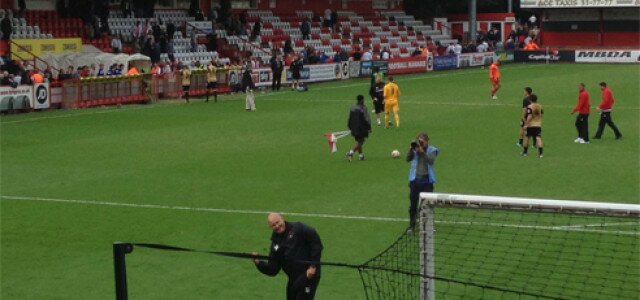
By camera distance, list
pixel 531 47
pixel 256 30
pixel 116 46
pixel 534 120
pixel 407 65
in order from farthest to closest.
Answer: pixel 531 47
pixel 407 65
pixel 256 30
pixel 116 46
pixel 534 120

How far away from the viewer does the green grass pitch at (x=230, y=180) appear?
15.9 m

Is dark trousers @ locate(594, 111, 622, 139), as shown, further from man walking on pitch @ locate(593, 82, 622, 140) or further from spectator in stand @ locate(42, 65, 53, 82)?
spectator in stand @ locate(42, 65, 53, 82)

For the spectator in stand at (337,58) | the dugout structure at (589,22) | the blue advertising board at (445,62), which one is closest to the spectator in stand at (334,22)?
the blue advertising board at (445,62)

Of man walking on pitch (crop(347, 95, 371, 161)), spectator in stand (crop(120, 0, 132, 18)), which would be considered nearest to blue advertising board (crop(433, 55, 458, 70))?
spectator in stand (crop(120, 0, 132, 18))

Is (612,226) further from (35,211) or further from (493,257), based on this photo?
(35,211)

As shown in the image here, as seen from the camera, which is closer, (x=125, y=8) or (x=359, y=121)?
(x=359, y=121)

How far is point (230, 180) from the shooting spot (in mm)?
23969

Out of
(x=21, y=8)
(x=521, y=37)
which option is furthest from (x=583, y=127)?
(x=521, y=37)

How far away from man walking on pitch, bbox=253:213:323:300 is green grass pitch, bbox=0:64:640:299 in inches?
93.6

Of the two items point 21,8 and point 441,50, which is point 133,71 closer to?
point 21,8

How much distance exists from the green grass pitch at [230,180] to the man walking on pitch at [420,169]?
720 millimetres

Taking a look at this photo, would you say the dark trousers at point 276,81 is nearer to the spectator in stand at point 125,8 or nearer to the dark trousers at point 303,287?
the spectator in stand at point 125,8

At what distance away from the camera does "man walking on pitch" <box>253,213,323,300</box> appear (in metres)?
11.7

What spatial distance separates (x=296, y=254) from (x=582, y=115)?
62.3 ft
